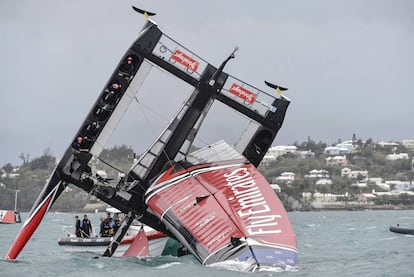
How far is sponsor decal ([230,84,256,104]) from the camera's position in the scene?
27.4m

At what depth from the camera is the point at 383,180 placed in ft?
589

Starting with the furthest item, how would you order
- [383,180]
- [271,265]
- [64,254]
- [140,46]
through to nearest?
[383,180] < [64,254] < [140,46] < [271,265]

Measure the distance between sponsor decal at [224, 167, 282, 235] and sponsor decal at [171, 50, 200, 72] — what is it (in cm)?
357

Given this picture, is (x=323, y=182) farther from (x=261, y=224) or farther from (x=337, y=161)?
(x=261, y=224)

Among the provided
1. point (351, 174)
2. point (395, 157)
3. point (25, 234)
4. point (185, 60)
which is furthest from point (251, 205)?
point (395, 157)

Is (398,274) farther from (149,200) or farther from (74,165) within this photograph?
(74,165)

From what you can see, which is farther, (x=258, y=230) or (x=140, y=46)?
(x=140, y=46)

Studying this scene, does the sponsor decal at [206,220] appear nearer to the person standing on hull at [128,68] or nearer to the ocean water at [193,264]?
the ocean water at [193,264]

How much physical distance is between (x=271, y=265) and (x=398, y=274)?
320cm

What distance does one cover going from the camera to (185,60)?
88.6 feet

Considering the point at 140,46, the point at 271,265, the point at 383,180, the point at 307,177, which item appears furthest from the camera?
the point at 383,180

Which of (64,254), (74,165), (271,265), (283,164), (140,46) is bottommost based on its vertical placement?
(283,164)

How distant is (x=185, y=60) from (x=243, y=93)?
1.96 metres

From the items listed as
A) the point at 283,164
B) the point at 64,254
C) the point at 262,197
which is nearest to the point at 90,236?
the point at 64,254
